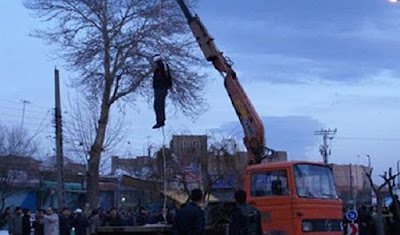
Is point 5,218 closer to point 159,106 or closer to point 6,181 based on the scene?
point 159,106

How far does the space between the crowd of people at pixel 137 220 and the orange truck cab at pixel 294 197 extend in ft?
7.12

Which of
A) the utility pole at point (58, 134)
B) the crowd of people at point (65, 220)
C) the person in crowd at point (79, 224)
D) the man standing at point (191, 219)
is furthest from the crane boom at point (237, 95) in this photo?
the utility pole at point (58, 134)

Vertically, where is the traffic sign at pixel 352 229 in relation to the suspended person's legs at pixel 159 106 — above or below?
below

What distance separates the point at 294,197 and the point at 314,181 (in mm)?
906

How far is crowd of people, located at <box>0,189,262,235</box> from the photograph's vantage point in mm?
11055

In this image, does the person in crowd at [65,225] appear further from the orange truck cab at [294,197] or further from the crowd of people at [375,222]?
the orange truck cab at [294,197]

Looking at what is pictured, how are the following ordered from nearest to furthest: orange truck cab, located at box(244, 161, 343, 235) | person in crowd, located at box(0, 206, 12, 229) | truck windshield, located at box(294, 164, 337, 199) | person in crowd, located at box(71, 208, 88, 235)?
orange truck cab, located at box(244, 161, 343, 235) → truck windshield, located at box(294, 164, 337, 199) → person in crowd, located at box(71, 208, 88, 235) → person in crowd, located at box(0, 206, 12, 229)

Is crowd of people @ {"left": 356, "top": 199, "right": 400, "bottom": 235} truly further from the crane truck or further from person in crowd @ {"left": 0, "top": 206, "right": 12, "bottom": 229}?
person in crowd @ {"left": 0, "top": 206, "right": 12, "bottom": 229}

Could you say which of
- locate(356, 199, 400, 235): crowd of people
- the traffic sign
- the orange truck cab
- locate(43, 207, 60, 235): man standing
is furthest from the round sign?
locate(43, 207, 60, 235): man standing

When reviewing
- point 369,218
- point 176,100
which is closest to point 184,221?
point 369,218

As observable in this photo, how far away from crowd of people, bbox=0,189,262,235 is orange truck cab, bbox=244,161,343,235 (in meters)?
2.17

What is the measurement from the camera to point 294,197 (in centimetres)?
1667

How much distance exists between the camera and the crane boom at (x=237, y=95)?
20609mm

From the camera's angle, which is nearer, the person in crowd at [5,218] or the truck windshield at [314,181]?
the truck windshield at [314,181]
